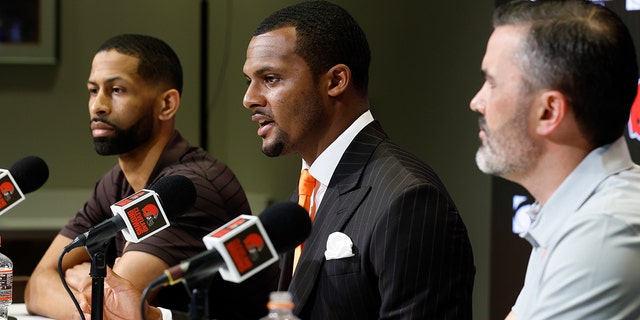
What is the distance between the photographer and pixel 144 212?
64.8 inches

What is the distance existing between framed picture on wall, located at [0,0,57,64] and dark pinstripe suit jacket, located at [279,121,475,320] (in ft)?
10.8

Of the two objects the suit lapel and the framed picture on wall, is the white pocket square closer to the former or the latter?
the suit lapel

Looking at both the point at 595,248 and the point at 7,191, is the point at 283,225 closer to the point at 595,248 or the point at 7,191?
the point at 595,248

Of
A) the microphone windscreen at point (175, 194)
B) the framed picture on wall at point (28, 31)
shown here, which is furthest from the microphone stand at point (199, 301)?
the framed picture on wall at point (28, 31)

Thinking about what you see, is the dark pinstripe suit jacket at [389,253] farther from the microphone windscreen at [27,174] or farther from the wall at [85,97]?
the wall at [85,97]

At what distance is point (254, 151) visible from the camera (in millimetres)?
4805

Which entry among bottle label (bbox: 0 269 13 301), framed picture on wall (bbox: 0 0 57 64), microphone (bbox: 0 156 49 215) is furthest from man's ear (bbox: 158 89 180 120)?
framed picture on wall (bbox: 0 0 57 64)

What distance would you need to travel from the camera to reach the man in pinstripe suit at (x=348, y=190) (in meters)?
1.71

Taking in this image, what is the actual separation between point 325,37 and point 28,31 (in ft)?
10.4

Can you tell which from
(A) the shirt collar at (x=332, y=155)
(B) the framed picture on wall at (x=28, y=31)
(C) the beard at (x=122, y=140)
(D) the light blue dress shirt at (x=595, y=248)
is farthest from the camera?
(B) the framed picture on wall at (x=28, y=31)

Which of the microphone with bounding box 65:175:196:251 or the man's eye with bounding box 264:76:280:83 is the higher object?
the man's eye with bounding box 264:76:280:83

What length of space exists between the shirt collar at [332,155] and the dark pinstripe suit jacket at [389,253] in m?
0.08

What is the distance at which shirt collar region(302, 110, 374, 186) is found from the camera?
1.97 meters

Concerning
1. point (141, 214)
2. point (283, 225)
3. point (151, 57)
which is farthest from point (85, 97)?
point (283, 225)
